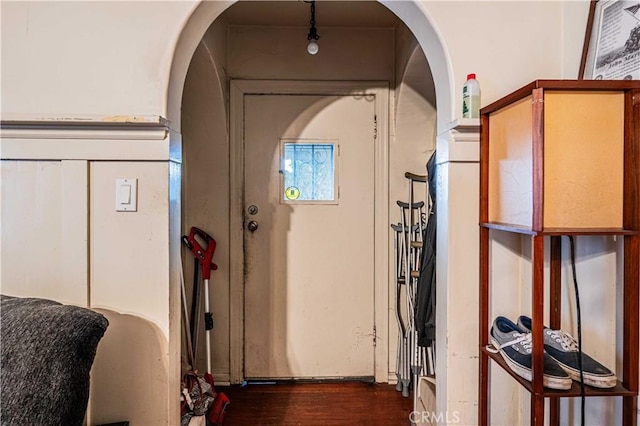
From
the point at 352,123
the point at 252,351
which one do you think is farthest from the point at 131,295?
the point at 352,123

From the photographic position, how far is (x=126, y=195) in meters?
1.28

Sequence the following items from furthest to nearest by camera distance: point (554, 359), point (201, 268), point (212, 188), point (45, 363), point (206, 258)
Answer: point (212, 188), point (201, 268), point (206, 258), point (554, 359), point (45, 363)

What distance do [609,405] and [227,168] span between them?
2.10 metres

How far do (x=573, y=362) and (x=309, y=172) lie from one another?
1759 mm

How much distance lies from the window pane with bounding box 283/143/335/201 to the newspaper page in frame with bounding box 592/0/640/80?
1532 mm

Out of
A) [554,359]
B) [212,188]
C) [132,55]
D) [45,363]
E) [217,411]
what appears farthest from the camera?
[212,188]

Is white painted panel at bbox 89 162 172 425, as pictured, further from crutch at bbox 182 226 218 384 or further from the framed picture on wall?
the framed picture on wall

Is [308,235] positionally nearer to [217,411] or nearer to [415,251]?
[415,251]

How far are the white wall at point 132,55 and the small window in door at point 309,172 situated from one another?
3.98 feet

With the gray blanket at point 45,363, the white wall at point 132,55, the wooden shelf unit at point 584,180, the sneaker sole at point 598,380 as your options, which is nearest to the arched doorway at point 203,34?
the white wall at point 132,55

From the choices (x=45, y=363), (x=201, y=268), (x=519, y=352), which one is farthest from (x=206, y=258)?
(x=519, y=352)

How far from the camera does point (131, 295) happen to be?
1.29 meters

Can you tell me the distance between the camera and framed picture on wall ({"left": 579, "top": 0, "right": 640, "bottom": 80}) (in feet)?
3.41

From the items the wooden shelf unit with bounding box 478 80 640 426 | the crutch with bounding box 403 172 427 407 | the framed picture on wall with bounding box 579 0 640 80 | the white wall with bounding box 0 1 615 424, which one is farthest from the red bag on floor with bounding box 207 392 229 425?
the framed picture on wall with bounding box 579 0 640 80
